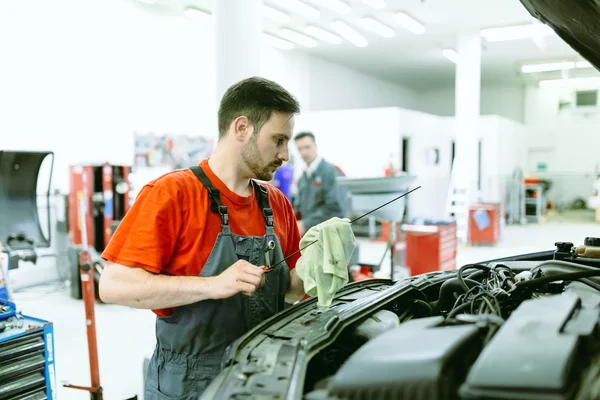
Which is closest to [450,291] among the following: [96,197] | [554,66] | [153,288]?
[153,288]

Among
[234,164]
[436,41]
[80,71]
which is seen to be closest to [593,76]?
[436,41]

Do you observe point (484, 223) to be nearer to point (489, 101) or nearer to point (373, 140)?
point (373, 140)

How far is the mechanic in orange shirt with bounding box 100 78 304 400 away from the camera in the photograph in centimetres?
140

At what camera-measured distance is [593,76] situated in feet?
43.1

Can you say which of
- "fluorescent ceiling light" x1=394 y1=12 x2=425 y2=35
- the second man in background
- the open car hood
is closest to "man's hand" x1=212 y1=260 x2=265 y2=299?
the open car hood

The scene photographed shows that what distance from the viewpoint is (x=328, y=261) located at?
143cm

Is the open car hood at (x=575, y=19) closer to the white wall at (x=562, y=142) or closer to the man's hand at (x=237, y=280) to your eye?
the man's hand at (x=237, y=280)

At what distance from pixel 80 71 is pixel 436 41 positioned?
280 inches

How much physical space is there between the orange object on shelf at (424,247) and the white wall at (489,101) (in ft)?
37.4

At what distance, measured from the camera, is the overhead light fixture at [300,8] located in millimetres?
7441

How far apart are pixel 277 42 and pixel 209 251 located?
900 cm

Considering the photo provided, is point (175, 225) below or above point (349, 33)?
below

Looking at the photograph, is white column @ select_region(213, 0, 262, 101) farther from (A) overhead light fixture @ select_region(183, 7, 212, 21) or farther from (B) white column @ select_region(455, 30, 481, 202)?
(B) white column @ select_region(455, 30, 481, 202)

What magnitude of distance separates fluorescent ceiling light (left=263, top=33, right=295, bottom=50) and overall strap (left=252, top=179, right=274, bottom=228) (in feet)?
26.8
